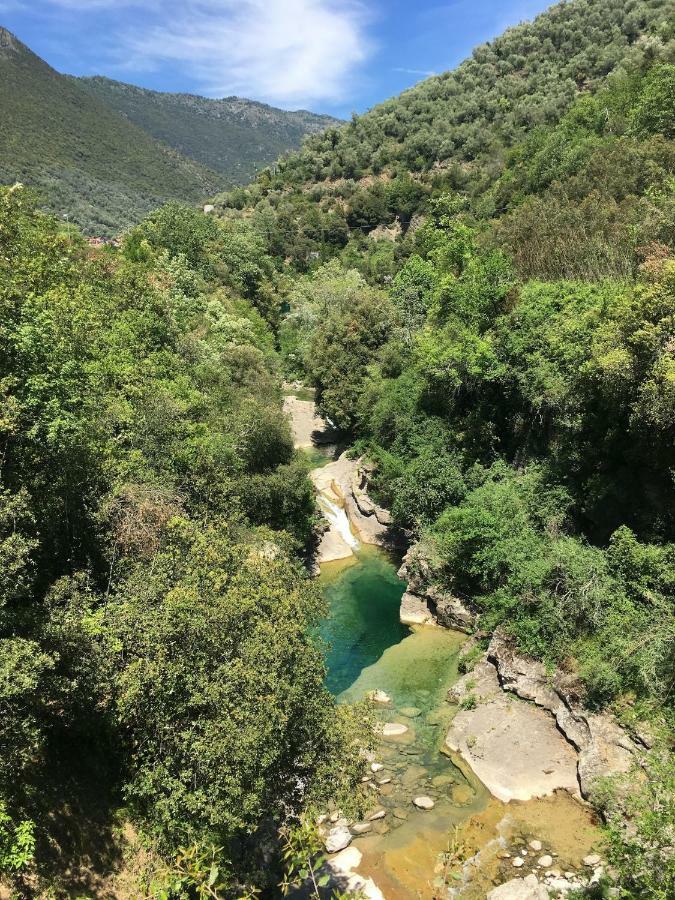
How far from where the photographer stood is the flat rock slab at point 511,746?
58.2ft

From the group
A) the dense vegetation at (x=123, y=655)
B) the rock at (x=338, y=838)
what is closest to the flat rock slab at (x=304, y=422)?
the dense vegetation at (x=123, y=655)

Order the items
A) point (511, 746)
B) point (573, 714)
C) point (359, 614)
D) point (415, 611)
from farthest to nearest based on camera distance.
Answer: point (359, 614) → point (415, 611) → point (573, 714) → point (511, 746)

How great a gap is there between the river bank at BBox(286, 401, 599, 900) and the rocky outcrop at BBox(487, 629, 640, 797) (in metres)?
0.45

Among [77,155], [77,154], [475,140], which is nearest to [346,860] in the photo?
[475,140]

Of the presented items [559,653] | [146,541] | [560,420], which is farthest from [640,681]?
[146,541]

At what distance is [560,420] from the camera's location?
2547cm

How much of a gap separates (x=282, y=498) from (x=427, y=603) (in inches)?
375

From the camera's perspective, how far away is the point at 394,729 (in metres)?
21.0

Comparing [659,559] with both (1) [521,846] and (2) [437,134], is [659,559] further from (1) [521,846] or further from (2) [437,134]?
(2) [437,134]

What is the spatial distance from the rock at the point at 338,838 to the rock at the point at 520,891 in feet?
13.7

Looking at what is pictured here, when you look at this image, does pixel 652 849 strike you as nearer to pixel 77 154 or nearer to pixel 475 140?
pixel 475 140

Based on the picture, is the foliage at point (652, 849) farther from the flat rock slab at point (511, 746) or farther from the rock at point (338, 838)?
the rock at point (338, 838)

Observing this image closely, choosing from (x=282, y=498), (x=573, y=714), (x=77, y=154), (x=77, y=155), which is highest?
(x=77, y=154)

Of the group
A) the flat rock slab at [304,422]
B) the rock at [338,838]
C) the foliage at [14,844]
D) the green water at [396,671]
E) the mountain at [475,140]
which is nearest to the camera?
the foliage at [14,844]
